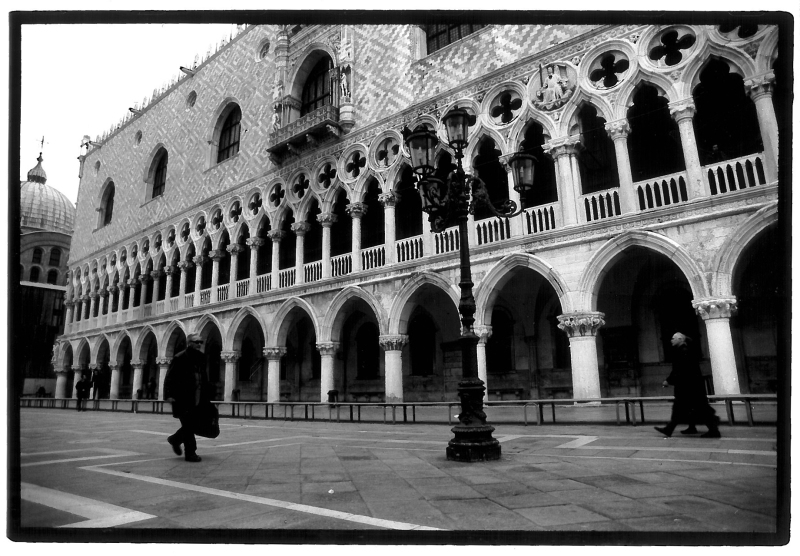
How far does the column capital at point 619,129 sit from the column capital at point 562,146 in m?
0.77

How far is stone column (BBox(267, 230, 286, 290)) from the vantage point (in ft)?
57.4

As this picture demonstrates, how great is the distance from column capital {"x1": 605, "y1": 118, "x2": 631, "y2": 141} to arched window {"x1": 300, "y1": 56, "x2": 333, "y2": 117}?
9291 millimetres

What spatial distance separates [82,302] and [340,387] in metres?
16.4

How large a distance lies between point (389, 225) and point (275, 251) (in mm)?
4951

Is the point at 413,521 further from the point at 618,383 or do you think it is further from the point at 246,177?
the point at 246,177

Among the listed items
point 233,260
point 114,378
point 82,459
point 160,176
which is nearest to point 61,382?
point 114,378

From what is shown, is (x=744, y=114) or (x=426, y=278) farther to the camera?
(x=426, y=278)

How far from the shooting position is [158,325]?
20641 mm

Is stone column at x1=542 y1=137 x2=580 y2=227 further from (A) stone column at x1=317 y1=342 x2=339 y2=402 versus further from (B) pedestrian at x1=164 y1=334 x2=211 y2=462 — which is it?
(B) pedestrian at x1=164 y1=334 x2=211 y2=462

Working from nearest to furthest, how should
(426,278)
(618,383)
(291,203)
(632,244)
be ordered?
(632,244), (618,383), (426,278), (291,203)

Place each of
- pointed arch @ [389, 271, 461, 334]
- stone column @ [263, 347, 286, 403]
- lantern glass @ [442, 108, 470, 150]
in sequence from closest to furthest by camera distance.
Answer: lantern glass @ [442, 108, 470, 150]
pointed arch @ [389, 271, 461, 334]
stone column @ [263, 347, 286, 403]

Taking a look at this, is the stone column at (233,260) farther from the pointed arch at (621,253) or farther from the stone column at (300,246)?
the pointed arch at (621,253)

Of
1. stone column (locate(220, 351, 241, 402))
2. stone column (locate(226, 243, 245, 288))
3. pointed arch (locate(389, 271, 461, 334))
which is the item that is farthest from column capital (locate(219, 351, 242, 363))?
pointed arch (locate(389, 271, 461, 334))

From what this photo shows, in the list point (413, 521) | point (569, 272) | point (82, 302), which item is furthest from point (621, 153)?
point (82, 302)
